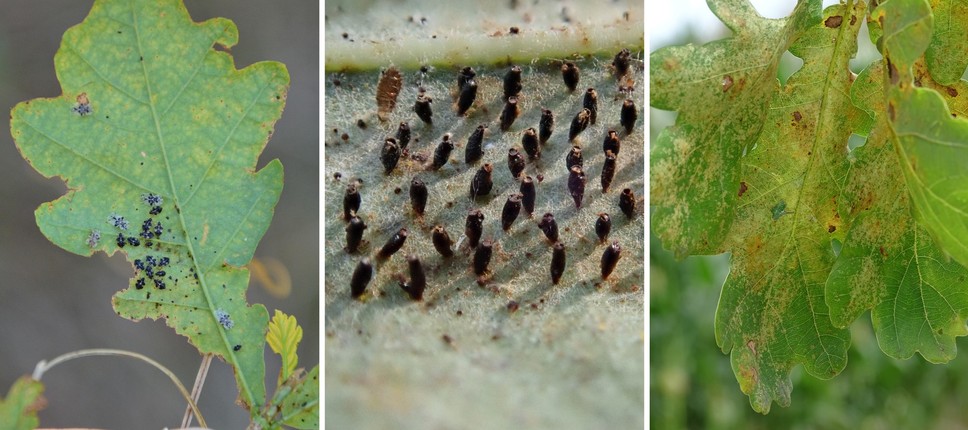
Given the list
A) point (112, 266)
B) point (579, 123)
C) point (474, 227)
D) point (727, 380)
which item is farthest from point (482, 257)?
point (727, 380)

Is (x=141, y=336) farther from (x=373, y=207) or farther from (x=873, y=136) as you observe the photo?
(x=873, y=136)

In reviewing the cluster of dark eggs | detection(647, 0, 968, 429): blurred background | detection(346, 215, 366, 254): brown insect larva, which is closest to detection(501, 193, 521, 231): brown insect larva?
the cluster of dark eggs

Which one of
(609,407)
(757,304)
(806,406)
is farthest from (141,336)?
(806,406)

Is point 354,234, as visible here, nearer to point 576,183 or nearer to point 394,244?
point 394,244

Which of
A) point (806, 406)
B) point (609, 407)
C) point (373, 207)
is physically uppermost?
point (373, 207)

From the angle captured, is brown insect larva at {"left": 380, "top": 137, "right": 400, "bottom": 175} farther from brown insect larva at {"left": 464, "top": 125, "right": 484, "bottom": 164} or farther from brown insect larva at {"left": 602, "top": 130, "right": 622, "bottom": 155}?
brown insect larva at {"left": 602, "top": 130, "right": 622, "bottom": 155}

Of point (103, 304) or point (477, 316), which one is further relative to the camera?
point (103, 304)
